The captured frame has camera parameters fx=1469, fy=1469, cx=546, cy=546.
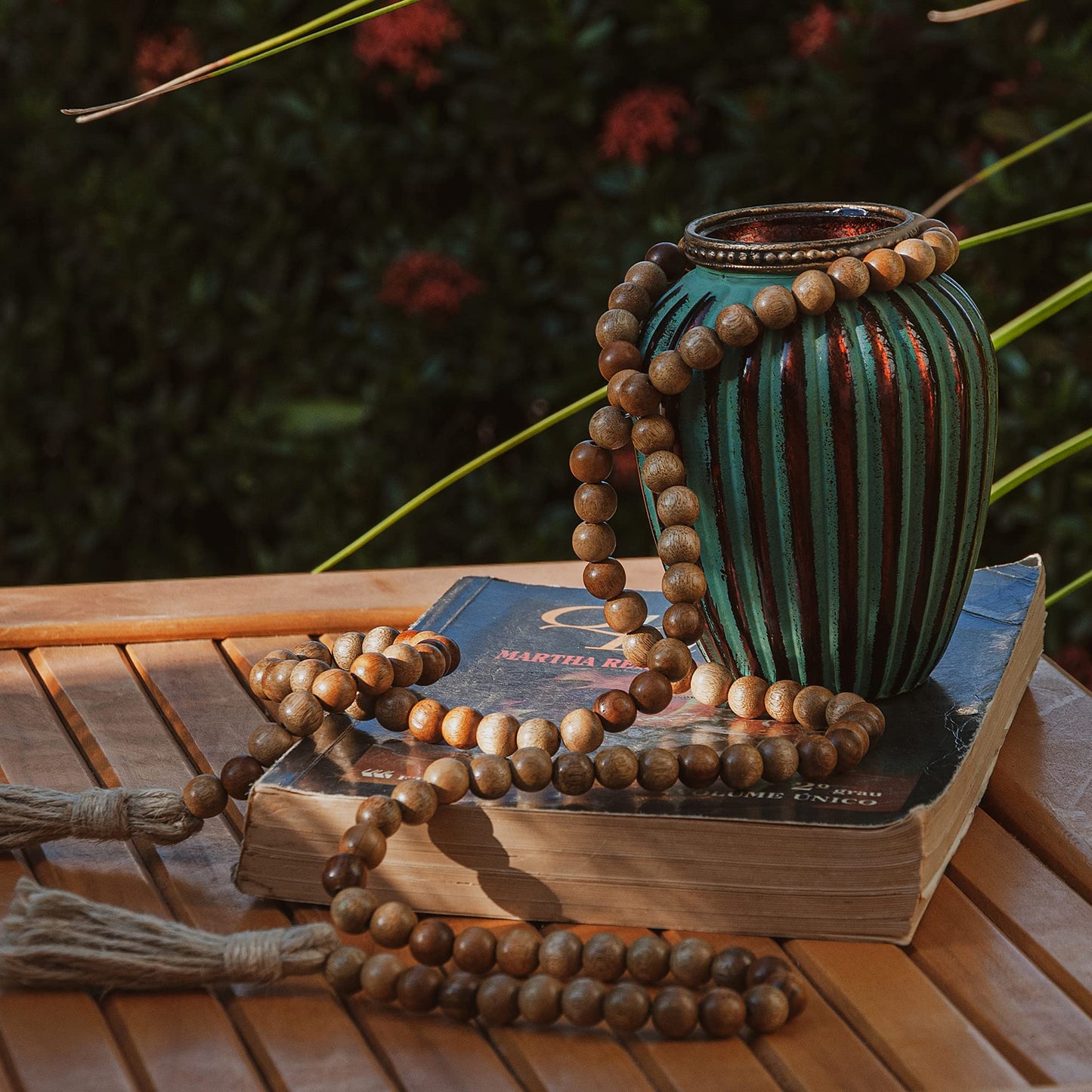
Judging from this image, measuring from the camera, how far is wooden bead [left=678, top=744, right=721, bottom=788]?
760 millimetres

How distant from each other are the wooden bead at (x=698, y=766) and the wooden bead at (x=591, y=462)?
176 millimetres

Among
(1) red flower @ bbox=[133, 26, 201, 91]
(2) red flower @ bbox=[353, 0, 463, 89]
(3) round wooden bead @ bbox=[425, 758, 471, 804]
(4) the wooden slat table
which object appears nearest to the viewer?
(4) the wooden slat table

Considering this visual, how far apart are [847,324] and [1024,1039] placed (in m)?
0.38

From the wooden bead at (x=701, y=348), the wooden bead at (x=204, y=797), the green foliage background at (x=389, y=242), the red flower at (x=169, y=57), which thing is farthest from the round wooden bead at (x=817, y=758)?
the red flower at (x=169, y=57)

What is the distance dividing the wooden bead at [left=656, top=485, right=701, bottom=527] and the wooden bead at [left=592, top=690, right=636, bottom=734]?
10 centimetres

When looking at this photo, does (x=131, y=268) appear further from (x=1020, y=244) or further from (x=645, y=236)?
(x=1020, y=244)

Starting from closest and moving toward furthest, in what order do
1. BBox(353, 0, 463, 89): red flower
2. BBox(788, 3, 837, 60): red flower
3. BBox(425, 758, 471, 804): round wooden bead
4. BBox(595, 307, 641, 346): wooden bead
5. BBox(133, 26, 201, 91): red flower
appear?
BBox(425, 758, 471, 804): round wooden bead → BBox(595, 307, 641, 346): wooden bead → BBox(788, 3, 837, 60): red flower → BBox(353, 0, 463, 89): red flower → BBox(133, 26, 201, 91): red flower

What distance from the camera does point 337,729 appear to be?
84 cm

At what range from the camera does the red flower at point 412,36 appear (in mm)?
1901

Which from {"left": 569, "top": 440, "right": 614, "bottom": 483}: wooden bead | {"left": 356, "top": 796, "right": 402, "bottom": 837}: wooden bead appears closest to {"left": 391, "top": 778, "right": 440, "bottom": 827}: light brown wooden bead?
{"left": 356, "top": 796, "right": 402, "bottom": 837}: wooden bead

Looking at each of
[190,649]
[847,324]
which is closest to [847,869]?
[847,324]

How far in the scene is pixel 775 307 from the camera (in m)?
0.79

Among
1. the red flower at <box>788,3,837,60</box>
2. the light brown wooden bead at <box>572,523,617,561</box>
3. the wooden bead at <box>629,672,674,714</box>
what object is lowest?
the wooden bead at <box>629,672,674,714</box>

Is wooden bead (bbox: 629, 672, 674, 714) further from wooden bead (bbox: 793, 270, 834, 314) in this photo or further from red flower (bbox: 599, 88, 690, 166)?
red flower (bbox: 599, 88, 690, 166)
